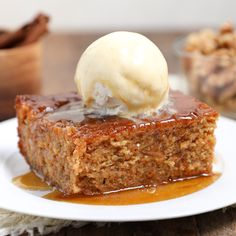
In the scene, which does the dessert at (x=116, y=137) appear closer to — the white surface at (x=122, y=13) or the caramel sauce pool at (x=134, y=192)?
the caramel sauce pool at (x=134, y=192)

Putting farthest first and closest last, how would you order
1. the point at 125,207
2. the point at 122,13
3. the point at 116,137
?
1. the point at 122,13
2. the point at 116,137
3. the point at 125,207

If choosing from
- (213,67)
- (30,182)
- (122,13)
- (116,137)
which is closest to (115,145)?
(116,137)

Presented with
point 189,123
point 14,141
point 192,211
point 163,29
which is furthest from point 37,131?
point 163,29

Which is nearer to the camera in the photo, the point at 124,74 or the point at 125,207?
the point at 125,207

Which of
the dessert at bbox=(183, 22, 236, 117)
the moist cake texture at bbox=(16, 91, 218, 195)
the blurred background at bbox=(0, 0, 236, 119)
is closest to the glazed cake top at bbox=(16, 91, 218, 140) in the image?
the moist cake texture at bbox=(16, 91, 218, 195)

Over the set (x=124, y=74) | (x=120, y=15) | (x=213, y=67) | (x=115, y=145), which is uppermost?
(x=124, y=74)

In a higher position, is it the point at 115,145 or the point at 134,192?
the point at 115,145

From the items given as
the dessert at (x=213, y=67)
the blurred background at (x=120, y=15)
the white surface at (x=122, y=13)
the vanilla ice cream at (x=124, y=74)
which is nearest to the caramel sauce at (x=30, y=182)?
the vanilla ice cream at (x=124, y=74)

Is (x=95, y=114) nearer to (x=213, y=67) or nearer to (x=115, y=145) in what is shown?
(x=115, y=145)

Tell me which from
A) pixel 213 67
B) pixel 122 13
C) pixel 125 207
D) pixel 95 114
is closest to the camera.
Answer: pixel 125 207

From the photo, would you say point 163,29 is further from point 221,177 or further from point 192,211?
point 192,211
